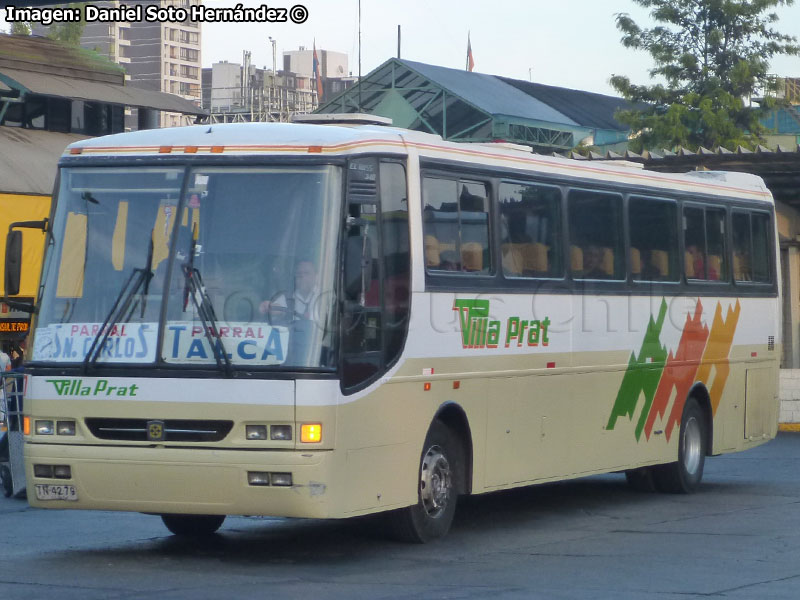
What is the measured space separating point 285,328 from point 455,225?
2.18 metres

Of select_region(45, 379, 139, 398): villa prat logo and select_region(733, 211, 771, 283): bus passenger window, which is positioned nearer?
select_region(45, 379, 139, 398): villa prat logo

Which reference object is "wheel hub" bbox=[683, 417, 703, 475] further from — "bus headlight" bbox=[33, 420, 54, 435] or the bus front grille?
"bus headlight" bbox=[33, 420, 54, 435]

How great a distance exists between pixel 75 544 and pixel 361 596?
369 cm

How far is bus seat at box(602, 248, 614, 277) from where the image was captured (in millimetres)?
14320

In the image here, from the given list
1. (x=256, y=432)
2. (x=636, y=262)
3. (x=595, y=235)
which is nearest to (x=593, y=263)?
(x=595, y=235)

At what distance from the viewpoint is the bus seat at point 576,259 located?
44.9 feet

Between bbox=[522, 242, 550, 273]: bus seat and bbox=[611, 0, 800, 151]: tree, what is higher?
bbox=[611, 0, 800, 151]: tree

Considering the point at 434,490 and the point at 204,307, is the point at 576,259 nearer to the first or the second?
the point at 434,490

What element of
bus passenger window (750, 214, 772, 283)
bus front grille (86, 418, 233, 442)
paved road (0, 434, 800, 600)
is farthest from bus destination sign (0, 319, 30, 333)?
bus front grille (86, 418, 233, 442)

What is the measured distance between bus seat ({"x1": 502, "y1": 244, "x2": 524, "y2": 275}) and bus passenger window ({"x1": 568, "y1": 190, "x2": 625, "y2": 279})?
987mm

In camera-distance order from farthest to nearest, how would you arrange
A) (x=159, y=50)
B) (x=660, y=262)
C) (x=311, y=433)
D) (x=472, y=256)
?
(x=159, y=50) < (x=660, y=262) < (x=472, y=256) < (x=311, y=433)

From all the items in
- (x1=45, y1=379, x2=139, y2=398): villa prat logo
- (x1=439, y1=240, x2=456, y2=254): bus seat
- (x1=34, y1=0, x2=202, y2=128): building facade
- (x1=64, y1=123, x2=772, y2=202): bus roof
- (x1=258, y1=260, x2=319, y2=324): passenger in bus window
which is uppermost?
(x1=34, y1=0, x2=202, y2=128): building facade

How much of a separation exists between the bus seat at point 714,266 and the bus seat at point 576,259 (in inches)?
124

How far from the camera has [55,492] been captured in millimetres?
10547
